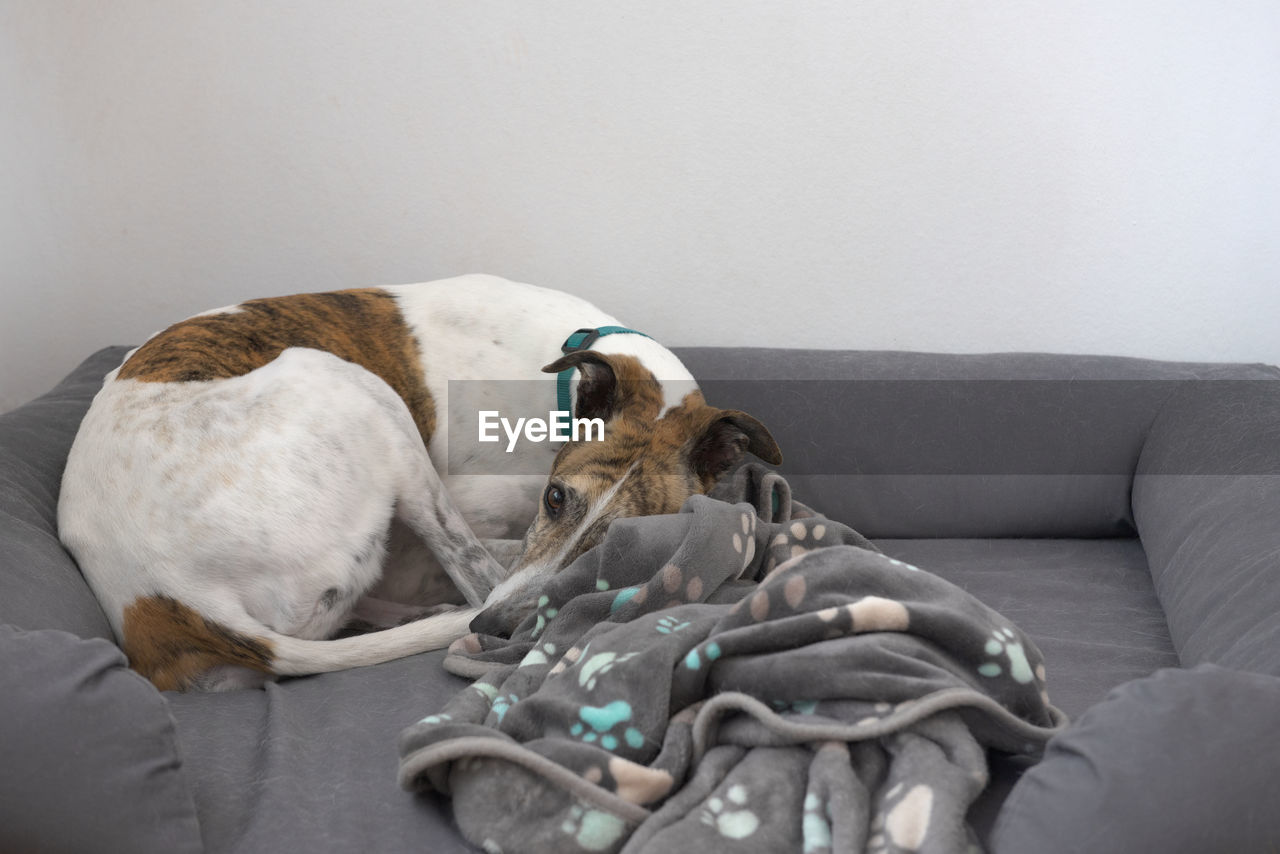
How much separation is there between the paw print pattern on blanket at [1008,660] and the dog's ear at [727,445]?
72cm

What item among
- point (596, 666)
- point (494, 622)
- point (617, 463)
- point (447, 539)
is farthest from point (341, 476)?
point (596, 666)

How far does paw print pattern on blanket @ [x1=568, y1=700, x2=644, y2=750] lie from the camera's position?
150cm

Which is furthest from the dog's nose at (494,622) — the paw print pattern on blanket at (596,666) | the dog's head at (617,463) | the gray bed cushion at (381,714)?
the paw print pattern on blanket at (596,666)

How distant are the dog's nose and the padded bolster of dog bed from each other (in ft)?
2.20

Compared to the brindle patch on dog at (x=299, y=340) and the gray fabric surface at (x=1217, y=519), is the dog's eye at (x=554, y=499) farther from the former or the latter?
the gray fabric surface at (x=1217, y=519)

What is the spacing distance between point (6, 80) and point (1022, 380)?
3.09 m

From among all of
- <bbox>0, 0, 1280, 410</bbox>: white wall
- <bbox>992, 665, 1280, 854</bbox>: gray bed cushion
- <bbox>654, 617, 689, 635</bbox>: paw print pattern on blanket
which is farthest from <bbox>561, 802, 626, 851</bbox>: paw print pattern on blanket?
<bbox>0, 0, 1280, 410</bbox>: white wall

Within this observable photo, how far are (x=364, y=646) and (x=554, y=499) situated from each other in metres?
0.48

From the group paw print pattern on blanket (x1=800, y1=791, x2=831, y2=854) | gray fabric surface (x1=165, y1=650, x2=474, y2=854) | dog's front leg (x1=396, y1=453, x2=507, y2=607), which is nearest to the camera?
paw print pattern on blanket (x1=800, y1=791, x2=831, y2=854)

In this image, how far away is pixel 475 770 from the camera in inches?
57.7

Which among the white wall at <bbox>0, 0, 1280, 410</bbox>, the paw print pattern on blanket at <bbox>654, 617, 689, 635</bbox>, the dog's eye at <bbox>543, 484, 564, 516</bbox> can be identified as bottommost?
the paw print pattern on blanket at <bbox>654, 617, 689, 635</bbox>

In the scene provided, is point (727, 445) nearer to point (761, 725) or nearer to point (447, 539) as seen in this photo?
point (447, 539)

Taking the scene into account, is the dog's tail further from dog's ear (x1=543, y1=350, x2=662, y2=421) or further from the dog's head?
dog's ear (x1=543, y1=350, x2=662, y2=421)

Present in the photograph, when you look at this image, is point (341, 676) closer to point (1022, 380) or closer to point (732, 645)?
point (732, 645)
